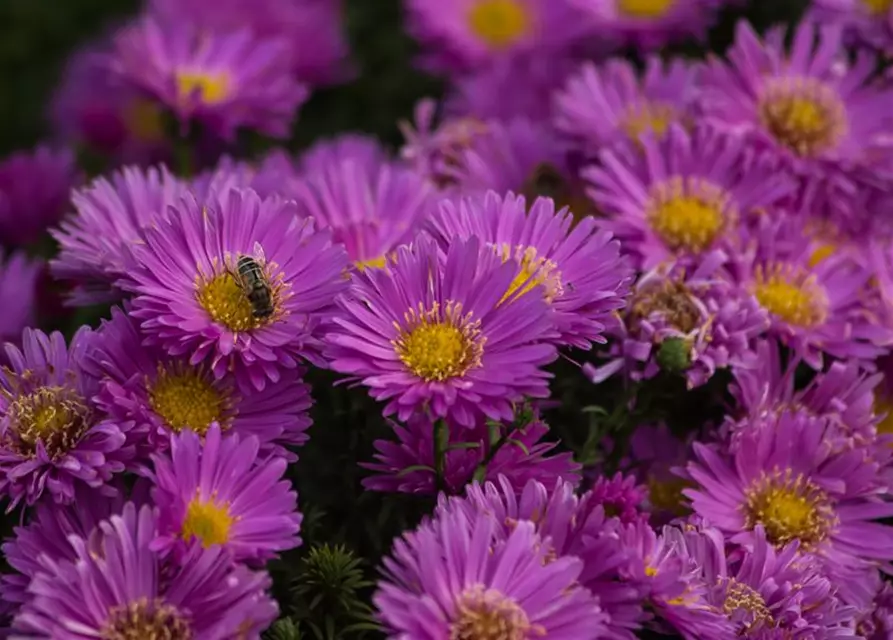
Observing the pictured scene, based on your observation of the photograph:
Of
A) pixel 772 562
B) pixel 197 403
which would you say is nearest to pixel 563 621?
pixel 772 562

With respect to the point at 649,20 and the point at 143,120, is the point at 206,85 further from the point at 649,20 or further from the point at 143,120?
the point at 649,20

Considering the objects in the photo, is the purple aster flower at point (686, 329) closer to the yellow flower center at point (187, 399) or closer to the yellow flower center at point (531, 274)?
the yellow flower center at point (531, 274)

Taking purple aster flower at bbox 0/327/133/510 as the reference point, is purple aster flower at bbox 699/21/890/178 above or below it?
above

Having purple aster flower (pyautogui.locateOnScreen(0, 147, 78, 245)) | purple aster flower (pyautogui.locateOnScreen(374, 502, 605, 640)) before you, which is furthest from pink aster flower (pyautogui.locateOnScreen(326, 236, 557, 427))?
purple aster flower (pyautogui.locateOnScreen(0, 147, 78, 245))

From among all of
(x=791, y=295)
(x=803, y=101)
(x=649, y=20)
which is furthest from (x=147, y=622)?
(x=649, y=20)

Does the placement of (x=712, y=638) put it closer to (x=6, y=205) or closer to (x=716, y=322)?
(x=716, y=322)

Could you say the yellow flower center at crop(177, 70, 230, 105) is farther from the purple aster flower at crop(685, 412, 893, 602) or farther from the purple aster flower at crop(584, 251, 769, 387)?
the purple aster flower at crop(685, 412, 893, 602)

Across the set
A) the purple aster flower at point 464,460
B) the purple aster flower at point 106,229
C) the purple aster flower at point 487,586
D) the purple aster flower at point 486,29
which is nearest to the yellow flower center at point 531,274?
the purple aster flower at point 464,460
